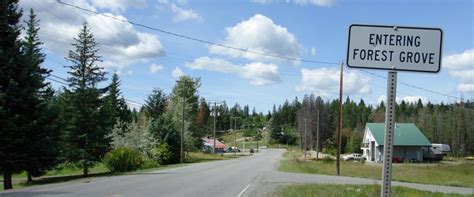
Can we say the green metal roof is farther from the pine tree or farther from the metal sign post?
the metal sign post

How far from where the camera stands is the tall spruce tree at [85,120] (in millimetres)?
39219

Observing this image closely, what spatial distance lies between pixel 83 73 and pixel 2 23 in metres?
16.2

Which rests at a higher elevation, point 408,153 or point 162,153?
point 162,153

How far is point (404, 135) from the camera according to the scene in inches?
3031

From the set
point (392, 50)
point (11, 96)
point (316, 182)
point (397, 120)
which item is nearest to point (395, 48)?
point (392, 50)

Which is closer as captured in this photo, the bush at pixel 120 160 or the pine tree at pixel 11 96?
the pine tree at pixel 11 96

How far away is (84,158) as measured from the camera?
128 ft

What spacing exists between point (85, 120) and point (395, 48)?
38.8 meters

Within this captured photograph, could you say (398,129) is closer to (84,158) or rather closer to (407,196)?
(84,158)

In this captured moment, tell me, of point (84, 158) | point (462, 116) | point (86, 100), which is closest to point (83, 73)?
point (86, 100)

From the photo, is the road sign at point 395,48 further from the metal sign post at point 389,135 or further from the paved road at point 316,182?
the paved road at point 316,182

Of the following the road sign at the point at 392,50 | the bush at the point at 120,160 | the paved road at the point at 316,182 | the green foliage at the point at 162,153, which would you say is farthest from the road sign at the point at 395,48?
the green foliage at the point at 162,153

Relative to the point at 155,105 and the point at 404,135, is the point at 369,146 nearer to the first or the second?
the point at 404,135

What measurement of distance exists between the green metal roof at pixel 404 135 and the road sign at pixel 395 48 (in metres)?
71.7
